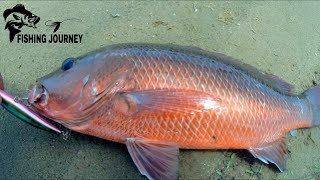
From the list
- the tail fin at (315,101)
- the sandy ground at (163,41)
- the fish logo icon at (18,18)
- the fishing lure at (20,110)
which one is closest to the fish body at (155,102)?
the fishing lure at (20,110)

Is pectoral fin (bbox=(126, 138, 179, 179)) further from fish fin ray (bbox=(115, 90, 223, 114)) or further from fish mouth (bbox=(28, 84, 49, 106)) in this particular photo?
fish mouth (bbox=(28, 84, 49, 106))

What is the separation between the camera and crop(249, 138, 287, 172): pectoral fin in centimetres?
278

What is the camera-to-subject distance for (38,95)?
2.44 metres

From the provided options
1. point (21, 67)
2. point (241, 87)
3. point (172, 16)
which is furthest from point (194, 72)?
point (21, 67)

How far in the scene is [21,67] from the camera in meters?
3.35

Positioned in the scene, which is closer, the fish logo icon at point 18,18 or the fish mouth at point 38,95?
the fish mouth at point 38,95

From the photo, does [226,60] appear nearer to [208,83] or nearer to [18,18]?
[208,83]

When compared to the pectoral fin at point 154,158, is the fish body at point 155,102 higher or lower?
higher

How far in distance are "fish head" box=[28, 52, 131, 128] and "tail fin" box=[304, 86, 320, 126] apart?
172 centimetres

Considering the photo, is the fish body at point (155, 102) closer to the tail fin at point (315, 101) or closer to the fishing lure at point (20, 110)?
the fishing lure at point (20, 110)

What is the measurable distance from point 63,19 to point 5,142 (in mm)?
1658

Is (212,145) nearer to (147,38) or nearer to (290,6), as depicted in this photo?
(147,38)

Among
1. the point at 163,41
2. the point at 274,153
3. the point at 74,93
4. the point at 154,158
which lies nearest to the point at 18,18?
the point at 163,41

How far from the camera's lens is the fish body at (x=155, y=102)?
245 centimetres
